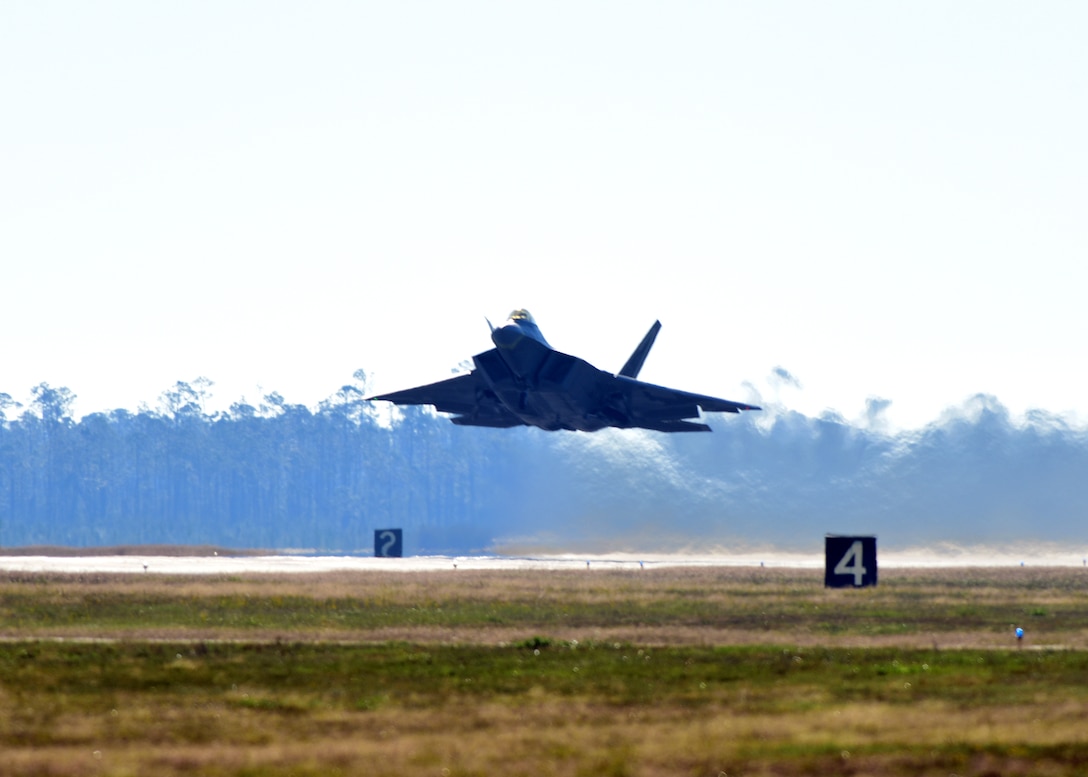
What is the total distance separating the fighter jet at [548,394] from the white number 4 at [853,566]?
1755 centimetres

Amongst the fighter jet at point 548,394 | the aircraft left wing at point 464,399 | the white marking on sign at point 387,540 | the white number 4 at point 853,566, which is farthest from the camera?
the white marking on sign at point 387,540

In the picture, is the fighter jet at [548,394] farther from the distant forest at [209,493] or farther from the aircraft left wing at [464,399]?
the distant forest at [209,493]

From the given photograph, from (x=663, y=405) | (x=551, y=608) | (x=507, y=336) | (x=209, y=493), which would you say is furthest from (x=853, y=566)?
(x=209, y=493)

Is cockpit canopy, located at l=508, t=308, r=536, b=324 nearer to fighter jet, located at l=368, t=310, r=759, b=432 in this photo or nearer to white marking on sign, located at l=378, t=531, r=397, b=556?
fighter jet, located at l=368, t=310, r=759, b=432

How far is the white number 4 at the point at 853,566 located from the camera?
53594 millimetres

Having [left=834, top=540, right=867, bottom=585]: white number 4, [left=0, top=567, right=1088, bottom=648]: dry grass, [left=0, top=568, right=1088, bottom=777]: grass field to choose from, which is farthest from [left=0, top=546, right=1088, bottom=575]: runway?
[left=0, top=568, right=1088, bottom=777]: grass field

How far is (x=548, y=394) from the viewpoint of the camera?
7388cm

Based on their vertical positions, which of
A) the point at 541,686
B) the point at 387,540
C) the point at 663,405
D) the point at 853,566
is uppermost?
the point at 663,405

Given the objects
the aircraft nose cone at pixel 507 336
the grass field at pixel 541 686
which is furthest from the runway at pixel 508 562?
the grass field at pixel 541 686

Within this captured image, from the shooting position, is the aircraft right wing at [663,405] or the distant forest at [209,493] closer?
the aircraft right wing at [663,405]

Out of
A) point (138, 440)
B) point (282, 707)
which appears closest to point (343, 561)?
point (282, 707)

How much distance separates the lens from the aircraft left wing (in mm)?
79750

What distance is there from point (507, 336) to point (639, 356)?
1603 cm

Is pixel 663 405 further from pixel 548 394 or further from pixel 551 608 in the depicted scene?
pixel 551 608
